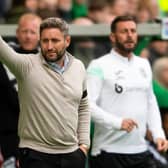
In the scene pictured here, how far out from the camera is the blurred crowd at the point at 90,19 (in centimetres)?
1056

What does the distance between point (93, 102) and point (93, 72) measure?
336 mm

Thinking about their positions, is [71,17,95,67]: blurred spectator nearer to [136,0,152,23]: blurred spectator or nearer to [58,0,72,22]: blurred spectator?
[58,0,72,22]: blurred spectator

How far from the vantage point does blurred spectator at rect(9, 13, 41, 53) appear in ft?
33.8

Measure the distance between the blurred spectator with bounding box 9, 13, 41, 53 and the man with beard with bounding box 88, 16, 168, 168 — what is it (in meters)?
0.73

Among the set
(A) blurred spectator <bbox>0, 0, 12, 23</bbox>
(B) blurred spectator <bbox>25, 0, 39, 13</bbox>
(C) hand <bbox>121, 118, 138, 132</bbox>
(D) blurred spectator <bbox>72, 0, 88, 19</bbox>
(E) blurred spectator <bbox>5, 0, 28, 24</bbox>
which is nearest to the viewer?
(C) hand <bbox>121, 118, 138, 132</bbox>

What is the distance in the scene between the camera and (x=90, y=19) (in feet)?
45.3

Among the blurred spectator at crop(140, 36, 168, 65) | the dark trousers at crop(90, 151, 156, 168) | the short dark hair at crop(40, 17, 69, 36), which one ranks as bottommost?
the blurred spectator at crop(140, 36, 168, 65)

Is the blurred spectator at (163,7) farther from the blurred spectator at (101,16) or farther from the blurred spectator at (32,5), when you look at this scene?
the blurred spectator at (32,5)

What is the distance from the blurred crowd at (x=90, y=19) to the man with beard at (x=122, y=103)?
0.87 metres

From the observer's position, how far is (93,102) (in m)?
9.70

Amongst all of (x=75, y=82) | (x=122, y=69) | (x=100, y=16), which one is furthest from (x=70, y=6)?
(x=75, y=82)

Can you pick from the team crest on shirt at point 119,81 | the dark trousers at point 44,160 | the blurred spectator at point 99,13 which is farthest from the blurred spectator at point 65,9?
the dark trousers at point 44,160

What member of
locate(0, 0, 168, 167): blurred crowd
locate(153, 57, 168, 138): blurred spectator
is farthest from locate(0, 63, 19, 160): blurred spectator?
locate(153, 57, 168, 138): blurred spectator

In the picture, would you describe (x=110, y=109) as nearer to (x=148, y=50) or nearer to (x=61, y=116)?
(x=61, y=116)
